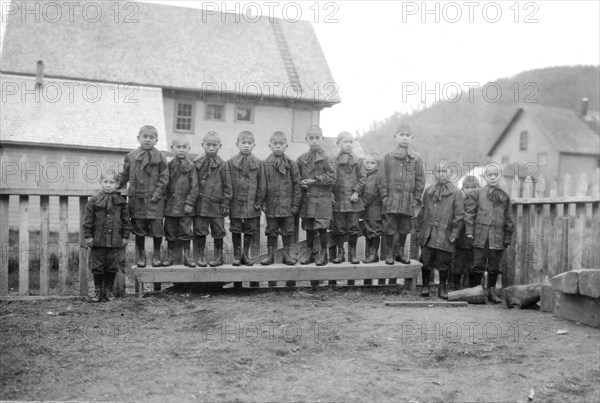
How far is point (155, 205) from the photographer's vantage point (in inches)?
293

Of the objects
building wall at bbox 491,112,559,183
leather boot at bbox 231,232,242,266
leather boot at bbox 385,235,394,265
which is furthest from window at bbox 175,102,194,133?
building wall at bbox 491,112,559,183

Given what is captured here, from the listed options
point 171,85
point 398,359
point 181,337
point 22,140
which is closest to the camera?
point 398,359

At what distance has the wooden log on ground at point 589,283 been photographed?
5.52 meters

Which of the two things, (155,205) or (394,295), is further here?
(394,295)

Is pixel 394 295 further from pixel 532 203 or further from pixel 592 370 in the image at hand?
pixel 592 370

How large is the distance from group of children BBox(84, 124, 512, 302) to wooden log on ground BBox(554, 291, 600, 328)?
4.71ft

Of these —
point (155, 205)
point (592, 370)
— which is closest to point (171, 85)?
point (155, 205)

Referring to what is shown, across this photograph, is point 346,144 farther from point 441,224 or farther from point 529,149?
point 529,149

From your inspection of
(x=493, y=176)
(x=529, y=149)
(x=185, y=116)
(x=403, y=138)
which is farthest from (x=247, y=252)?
(x=529, y=149)

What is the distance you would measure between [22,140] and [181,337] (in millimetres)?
16742

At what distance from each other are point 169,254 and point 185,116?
20.6 m

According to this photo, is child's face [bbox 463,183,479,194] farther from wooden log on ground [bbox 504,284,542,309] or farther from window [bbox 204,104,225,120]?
window [bbox 204,104,225,120]

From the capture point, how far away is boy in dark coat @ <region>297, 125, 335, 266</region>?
7.89m

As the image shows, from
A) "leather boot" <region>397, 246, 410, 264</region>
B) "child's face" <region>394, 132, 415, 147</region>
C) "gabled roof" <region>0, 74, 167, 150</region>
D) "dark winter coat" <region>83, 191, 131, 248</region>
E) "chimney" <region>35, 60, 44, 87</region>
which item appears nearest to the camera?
"dark winter coat" <region>83, 191, 131, 248</region>
